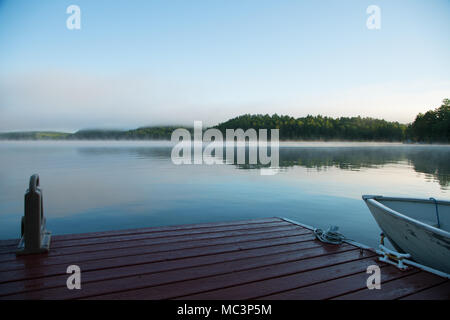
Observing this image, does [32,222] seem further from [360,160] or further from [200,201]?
[360,160]

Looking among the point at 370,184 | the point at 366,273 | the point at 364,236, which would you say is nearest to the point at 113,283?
the point at 366,273

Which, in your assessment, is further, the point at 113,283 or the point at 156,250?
the point at 156,250

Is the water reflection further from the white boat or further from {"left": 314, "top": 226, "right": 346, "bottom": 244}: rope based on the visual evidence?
{"left": 314, "top": 226, "right": 346, "bottom": 244}: rope

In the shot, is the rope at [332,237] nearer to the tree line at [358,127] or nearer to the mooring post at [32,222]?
the mooring post at [32,222]

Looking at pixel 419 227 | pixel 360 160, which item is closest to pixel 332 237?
pixel 419 227

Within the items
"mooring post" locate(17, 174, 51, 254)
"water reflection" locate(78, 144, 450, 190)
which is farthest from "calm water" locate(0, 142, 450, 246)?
"water reflection" locate(78, 144, 450, 190)

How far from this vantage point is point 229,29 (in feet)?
64.3

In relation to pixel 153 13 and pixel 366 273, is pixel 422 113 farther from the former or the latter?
pixel 366 273

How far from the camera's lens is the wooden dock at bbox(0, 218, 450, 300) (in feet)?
7.36

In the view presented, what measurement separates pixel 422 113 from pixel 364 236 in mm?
92233

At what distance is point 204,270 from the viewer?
267 centimetres

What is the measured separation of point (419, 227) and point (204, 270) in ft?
7.32

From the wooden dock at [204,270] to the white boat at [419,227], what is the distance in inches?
12.6
